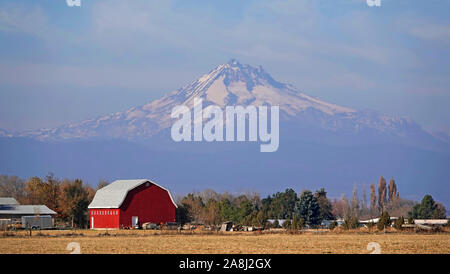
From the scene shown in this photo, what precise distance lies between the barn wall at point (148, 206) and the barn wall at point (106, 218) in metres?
0.59

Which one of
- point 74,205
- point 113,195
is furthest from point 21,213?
point 113,195

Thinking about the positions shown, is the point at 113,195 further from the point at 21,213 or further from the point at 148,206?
the point at 21,213

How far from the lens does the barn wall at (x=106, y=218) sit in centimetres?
6869

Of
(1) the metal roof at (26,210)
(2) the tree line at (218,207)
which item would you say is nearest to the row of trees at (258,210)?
(2) the tree line at (218,207)

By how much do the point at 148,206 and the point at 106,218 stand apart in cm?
507

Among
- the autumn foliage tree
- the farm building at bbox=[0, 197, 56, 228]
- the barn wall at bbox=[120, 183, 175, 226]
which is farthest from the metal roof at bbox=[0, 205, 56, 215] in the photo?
the barn wall at bbox=[120, 183, 175, 226]

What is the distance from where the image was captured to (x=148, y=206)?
72.1 m

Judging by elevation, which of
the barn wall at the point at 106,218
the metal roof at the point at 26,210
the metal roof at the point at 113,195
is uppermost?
the metal roof at the point at 113,195

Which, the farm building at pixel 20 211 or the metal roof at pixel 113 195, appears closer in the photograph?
the metal roof at pixel 113 195

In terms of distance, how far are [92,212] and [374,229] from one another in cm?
2969

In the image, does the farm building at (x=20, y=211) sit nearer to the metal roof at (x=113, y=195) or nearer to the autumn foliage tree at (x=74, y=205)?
the autumn foliage tree at (x=74, y=205)

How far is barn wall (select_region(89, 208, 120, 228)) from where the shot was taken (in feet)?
225

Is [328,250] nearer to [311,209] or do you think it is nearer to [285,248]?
[285,248]
